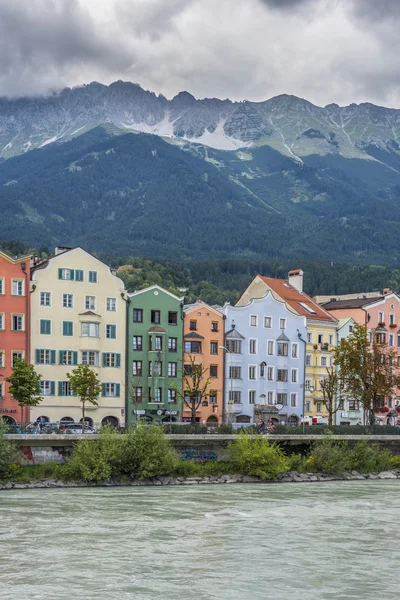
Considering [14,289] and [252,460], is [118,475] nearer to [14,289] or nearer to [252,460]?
[252,460]

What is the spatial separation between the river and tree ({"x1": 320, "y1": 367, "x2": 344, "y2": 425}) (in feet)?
129

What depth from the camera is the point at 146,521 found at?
53.3 metres

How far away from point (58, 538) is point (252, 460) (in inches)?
1192

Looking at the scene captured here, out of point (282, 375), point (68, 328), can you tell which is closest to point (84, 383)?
point (68, 328)

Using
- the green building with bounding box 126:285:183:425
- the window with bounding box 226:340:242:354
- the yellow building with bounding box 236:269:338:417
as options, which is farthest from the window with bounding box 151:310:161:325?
the yellow building with bounding box 236:269:338:417

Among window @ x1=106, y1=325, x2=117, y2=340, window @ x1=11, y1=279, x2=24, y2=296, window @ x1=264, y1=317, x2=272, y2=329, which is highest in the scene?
window @ x1=11, y1=279, x2=24, y2=296

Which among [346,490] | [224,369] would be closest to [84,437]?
[346,490]

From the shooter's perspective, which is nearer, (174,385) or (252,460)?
(252,460)

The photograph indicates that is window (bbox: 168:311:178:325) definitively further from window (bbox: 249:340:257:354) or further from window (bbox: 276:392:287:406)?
window (bbox: 276:392:287:406)

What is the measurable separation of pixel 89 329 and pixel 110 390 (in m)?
6.76

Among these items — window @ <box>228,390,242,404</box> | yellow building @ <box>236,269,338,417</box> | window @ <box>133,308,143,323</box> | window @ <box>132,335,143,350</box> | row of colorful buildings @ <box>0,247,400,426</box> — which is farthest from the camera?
yellow building @ <box>236,269,338,417</box>

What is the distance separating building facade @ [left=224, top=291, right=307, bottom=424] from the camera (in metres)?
113

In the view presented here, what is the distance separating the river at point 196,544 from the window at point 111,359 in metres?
35.3

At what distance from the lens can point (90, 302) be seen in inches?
4031
